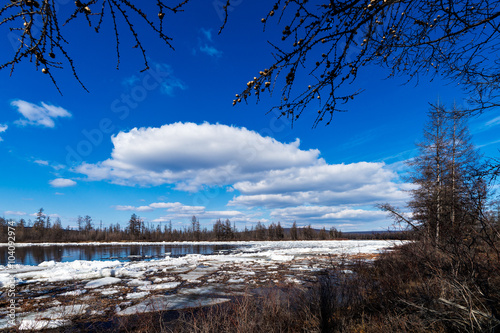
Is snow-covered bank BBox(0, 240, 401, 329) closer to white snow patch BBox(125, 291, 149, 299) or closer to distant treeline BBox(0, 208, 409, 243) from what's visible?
white snow patch BBox(125, 291, 149, 299)

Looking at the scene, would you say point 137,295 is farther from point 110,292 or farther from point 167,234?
point 167,234

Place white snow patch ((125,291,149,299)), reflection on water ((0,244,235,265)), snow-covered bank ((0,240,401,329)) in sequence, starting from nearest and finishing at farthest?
snow-covered bank ((0,240,401,329)) → white snow patch ((125,291,149,299)) → reflection on water ((0,244,235,265))

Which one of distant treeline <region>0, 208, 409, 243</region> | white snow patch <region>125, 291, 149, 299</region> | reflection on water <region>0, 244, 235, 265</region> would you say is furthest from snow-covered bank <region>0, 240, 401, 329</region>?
distant treeline <region>0, 208, 409, 243</region>

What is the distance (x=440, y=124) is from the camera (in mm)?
17047

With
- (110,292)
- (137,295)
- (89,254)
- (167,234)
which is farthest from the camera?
(167,234)

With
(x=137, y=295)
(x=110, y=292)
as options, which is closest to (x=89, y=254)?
(x=110, y=292)

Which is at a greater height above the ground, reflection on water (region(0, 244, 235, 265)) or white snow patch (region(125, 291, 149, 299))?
white snow patch (region(125, 291, 149, 299))

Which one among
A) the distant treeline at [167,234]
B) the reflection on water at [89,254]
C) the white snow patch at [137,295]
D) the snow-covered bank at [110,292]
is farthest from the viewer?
the distant treeline at [167,234]

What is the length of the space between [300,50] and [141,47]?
1.51m

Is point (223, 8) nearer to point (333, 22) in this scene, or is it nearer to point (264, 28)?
point (264, 28)

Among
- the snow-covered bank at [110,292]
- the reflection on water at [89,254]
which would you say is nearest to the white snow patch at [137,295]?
the snow-covered bank at [110,292]

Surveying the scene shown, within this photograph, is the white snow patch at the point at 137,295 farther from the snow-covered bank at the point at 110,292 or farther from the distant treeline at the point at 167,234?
the distant treeline at the point at 167,234

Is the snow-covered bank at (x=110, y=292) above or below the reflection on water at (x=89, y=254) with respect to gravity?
above

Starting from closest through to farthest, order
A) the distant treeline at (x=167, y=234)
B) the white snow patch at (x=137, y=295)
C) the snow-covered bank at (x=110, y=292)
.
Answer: the snow-covered bank at (x=110, y=292), the white snow patch at (x=137, y=295), the distant treeline at (x=167, y=234)
